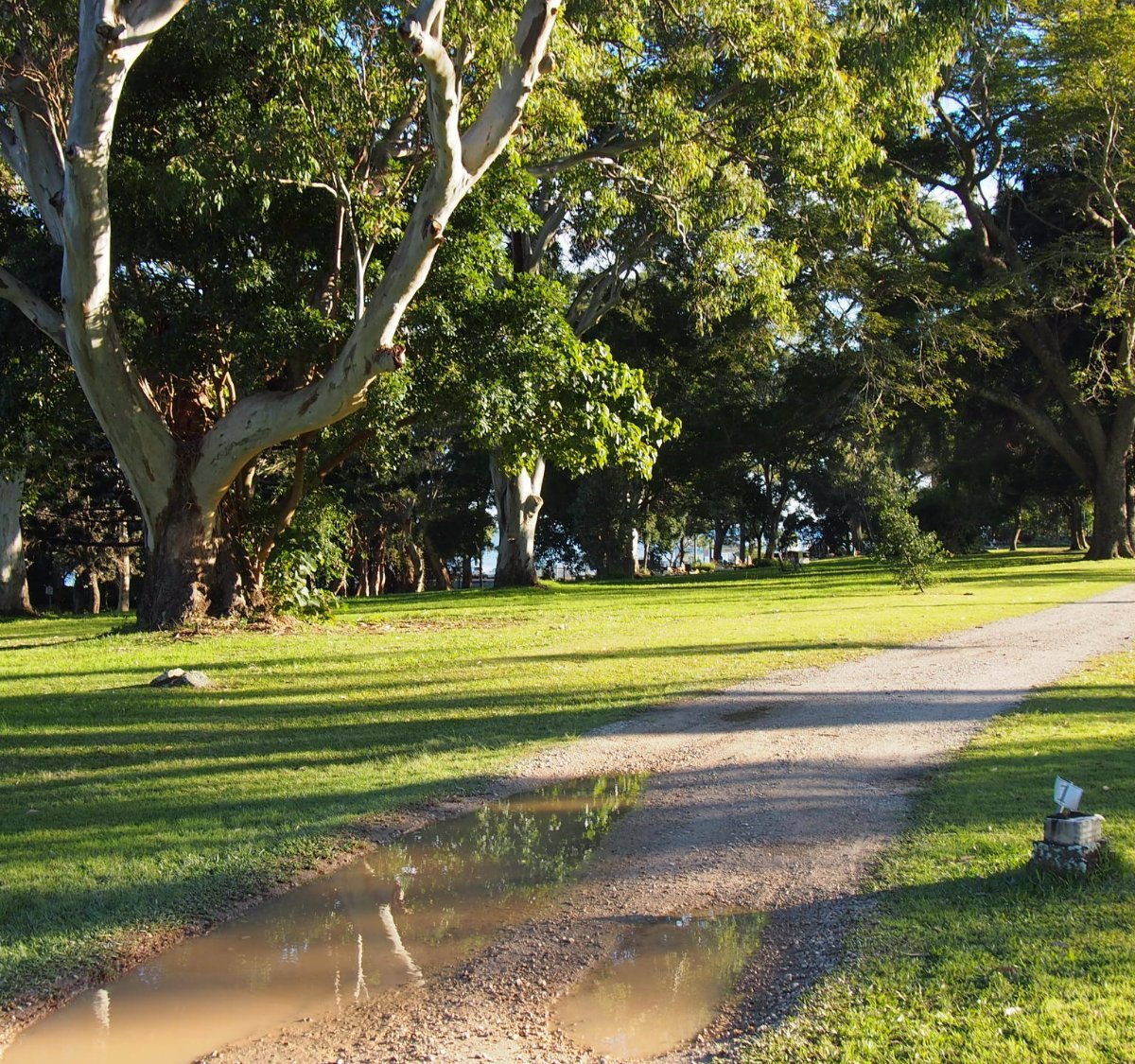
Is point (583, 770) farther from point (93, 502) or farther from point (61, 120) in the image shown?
point (93, 502)

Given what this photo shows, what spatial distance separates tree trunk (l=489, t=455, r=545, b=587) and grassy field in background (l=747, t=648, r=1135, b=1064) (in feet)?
84.9

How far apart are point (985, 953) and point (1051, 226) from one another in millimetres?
35606

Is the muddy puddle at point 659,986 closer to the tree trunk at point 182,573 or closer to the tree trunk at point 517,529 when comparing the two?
the tree trunk at point 182,573

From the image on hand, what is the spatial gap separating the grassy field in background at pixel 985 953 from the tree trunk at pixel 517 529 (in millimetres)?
25868

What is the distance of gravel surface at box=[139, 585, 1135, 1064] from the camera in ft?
12.5

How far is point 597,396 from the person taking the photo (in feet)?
57.1

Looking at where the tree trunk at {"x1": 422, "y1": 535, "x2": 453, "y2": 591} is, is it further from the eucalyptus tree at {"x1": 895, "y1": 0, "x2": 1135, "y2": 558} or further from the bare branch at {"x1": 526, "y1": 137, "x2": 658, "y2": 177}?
the bare branch at {"x1": 526, "y1": 137, "x2": 658, "y2": 177}

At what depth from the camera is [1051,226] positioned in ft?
114

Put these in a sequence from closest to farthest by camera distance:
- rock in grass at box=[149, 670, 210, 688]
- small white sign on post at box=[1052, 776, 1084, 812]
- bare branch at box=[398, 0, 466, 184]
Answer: small white sign on post at box=[1052, 776, 1084, 812]
bare branch at box=[398, 0, 466, 184]
rock in grass at box=[149, 670, 210, 688]

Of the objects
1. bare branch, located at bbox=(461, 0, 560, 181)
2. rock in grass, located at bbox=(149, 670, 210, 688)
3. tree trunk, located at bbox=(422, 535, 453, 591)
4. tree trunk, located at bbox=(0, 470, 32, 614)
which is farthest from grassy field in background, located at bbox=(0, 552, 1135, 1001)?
tree trunk, located at bbox=(422, 535, 453, 591)

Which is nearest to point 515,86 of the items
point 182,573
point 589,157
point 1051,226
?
point 589,157

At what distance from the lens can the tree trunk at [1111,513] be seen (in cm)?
3638

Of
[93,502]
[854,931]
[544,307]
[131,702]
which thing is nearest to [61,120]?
[544,307]

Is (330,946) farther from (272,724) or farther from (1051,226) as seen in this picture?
(1051,226)
